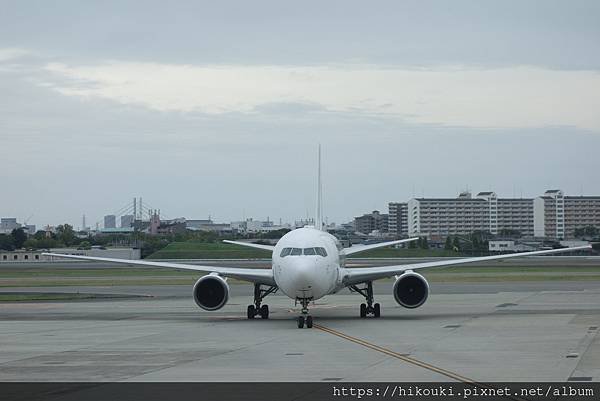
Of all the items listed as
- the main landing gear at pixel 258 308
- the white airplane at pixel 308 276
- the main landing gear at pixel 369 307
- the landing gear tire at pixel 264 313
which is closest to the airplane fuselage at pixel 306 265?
the white airplane at pixel 308 276

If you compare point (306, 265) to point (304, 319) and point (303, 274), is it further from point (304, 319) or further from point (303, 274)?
point (304, 319)

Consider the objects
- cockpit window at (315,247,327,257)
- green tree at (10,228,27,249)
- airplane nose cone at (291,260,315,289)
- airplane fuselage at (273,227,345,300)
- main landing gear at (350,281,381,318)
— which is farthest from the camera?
green tree at (10,228,27,249)

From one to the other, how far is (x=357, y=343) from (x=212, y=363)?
5.27 metres

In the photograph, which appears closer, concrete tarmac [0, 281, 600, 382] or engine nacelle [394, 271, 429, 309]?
concrete tarmac [0, 281, 600, 382]

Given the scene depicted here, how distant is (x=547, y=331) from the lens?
2850cm

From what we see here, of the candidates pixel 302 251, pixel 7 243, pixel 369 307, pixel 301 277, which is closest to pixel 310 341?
pixel 301 277

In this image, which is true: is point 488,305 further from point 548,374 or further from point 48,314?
point 548,374

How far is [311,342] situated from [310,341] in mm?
298

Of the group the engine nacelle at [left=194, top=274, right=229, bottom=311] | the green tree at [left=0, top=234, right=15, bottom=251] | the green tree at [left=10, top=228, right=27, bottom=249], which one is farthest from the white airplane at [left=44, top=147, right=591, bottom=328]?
the green tree at [left=10, top=228, right=27, bottom=249]

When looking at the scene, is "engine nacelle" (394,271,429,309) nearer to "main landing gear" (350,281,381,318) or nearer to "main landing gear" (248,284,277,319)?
"main landing gear" (350,281,381,318)

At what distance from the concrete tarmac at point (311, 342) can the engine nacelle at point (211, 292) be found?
618 millimetres

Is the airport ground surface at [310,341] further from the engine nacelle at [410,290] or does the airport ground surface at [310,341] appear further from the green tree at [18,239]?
the green tree at [18,239]

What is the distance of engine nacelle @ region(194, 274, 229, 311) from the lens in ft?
117

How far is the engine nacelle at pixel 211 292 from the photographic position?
35750 millimetres
